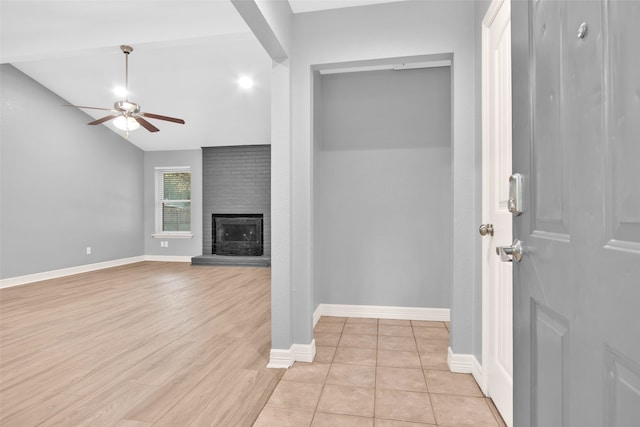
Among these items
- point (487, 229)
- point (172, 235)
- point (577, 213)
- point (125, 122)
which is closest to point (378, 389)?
point (487, 229)

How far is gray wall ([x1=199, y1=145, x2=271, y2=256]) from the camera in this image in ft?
21.8

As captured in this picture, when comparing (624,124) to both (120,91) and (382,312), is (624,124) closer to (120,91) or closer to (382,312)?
(382,312)

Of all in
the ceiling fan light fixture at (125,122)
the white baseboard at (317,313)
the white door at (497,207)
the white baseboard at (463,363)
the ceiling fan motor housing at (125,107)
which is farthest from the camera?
the ceiling fan light fixture at (125,122)

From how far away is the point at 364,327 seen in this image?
2918 millimetres

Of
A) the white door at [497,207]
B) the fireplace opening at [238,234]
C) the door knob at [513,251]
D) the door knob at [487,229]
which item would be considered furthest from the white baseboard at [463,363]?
the fireplace opening at [238,234]

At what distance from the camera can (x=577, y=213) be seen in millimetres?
641

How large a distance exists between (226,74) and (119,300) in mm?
3360

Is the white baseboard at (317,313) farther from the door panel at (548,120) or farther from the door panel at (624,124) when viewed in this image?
the door panel at (624,124)

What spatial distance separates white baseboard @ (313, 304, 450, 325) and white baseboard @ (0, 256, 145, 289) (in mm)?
4679

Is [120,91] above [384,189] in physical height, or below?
above

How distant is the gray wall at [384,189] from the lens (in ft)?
10.1

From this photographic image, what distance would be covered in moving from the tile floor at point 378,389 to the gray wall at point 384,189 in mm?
610

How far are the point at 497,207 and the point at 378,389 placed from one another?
123 centimetres

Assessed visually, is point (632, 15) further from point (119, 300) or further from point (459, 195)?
point (119, 300)
